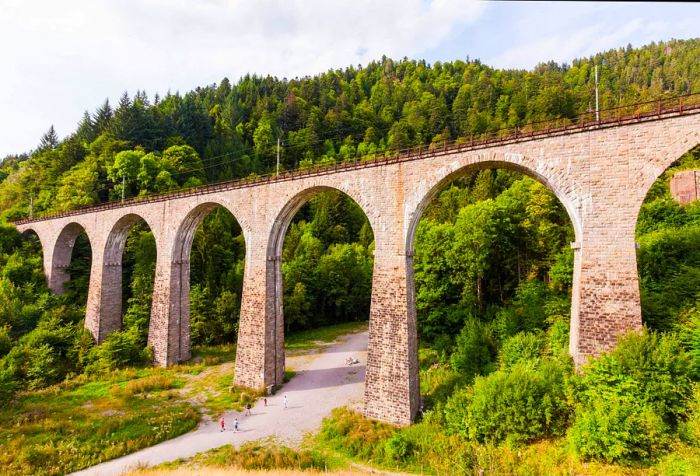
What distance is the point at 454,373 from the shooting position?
1778 cm

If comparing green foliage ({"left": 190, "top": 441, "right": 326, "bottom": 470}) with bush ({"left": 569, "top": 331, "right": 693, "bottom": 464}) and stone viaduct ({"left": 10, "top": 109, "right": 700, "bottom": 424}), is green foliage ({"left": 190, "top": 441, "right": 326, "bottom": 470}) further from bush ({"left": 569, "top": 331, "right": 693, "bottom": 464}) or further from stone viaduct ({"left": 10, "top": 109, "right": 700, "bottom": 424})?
bush ({"left": 569, "top": 331, "right": 693, "bottom": 464})

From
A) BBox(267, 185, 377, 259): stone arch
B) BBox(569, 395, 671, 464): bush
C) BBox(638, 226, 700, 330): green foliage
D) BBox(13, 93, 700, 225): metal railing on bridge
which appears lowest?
BBox(569, 395, 671, 464): bush

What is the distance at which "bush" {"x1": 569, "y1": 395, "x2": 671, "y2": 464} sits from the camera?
32.7 feet

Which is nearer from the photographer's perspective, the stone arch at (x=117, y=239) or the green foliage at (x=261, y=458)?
the green foliage at (x=261, y=458)

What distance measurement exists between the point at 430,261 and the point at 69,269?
106 feet

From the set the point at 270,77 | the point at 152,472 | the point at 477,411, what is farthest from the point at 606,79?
the point at 152,472

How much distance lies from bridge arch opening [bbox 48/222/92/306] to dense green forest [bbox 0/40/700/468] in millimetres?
235

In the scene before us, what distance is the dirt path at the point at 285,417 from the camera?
1401 cm

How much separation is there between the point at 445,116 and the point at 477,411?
58087mm

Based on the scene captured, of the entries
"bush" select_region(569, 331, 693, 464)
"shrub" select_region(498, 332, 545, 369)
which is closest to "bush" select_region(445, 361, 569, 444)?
"bush" select_region(569, 331, 693, 464)

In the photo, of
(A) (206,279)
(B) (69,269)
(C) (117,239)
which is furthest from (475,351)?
(B) (69,269)

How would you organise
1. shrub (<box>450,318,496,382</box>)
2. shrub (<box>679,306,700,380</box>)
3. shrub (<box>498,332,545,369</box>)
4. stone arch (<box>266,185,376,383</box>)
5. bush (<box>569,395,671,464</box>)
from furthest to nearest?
stone arch (<box>266,185,376,383</box>) → shrub (<box>450,318,496,382</box>) → shrub (<box>498,332,545,369</box>) → shrub (<box>679,306,700,380</box>) → bush (<box>569,395,671,464</box>)

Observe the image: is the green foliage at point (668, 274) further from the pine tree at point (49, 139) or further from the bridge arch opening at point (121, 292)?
the pine tree at point (49, 139)

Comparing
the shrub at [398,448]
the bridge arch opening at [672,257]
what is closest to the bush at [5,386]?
the shrub at [398,448]
